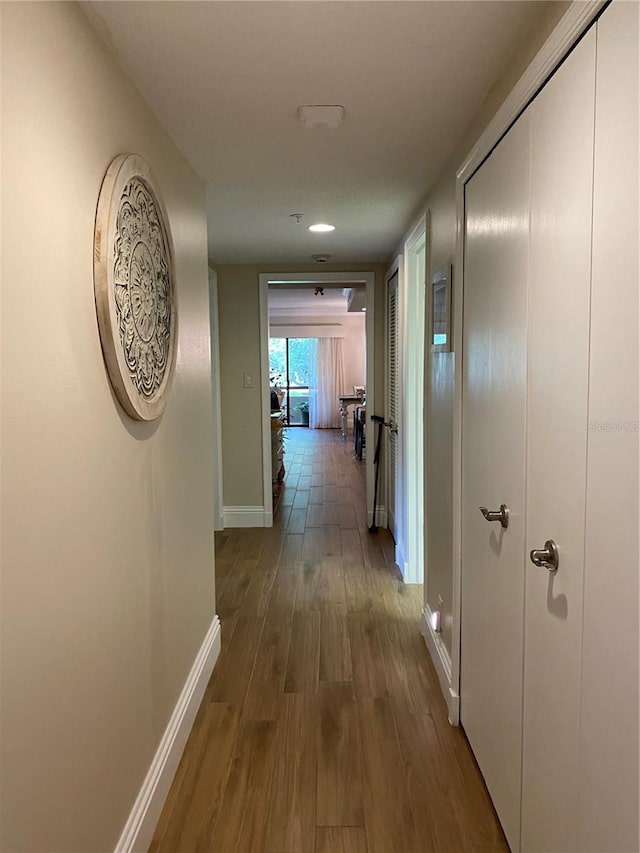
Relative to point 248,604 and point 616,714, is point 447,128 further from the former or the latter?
point 248,604

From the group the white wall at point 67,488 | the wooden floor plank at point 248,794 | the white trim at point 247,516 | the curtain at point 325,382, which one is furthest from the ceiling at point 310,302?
the white wall at point 67,488

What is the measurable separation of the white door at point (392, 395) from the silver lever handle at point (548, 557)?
2781mm

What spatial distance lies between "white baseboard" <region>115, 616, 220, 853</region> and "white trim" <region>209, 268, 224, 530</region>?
7.72 ft

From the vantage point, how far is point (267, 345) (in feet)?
16.2

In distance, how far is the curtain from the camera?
12.2 m

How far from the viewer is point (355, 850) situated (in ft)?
5.59

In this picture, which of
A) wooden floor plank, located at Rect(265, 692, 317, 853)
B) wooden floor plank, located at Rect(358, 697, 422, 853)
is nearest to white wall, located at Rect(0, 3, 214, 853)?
wooden floor plank, located at Rect(265, 692, 317, 853)

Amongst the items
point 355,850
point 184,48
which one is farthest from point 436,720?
point 184,48

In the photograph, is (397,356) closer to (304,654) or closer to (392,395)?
(392,395)

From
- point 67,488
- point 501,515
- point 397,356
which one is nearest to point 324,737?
point 501,515

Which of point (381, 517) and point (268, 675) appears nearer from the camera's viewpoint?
point (268, 675)

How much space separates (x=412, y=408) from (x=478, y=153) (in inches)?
79.1

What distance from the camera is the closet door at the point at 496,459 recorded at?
1544 millimetres

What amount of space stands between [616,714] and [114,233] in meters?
1.43
